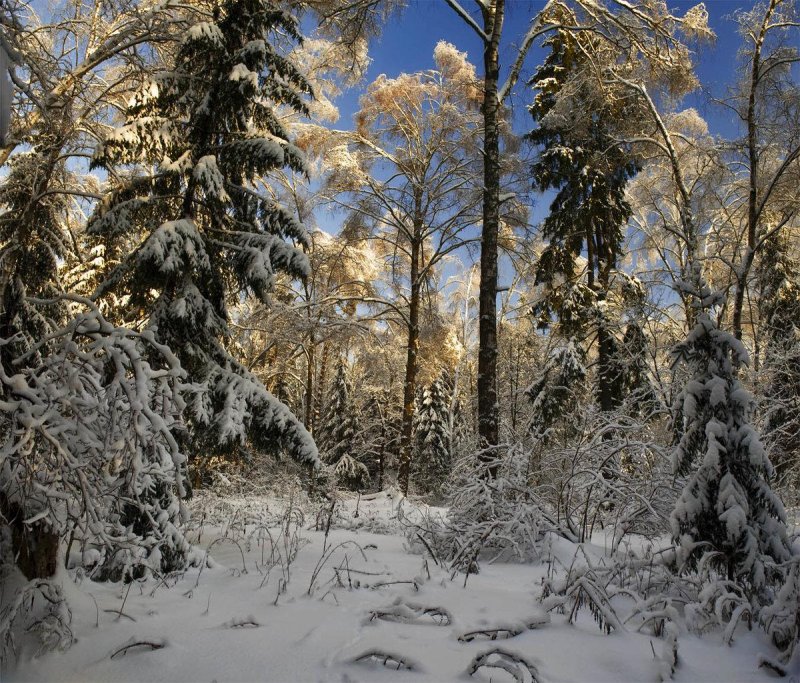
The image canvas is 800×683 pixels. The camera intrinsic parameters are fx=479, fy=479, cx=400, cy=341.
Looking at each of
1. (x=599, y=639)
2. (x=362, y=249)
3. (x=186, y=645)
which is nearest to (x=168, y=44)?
(x=362, y=249)

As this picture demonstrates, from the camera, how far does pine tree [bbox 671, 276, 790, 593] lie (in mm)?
2975

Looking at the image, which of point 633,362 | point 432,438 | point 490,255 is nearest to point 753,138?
point 633,362

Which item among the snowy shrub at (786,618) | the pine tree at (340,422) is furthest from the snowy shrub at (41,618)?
the pine tree at (340,422)

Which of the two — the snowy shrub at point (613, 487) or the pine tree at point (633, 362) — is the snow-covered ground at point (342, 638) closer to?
the snowy shrub at point (613, 487)

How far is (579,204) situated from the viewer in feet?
42.4

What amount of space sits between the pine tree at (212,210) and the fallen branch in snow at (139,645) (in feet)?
9.01

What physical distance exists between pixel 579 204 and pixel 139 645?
13.2 metres

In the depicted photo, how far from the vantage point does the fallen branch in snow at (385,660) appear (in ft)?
7.35

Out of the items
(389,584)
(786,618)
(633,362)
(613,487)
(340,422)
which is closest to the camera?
(786,618)

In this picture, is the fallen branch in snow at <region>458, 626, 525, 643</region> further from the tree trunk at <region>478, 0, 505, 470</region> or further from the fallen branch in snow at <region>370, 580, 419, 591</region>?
the tree trunk at <region>478, 0, 505, 470</region>

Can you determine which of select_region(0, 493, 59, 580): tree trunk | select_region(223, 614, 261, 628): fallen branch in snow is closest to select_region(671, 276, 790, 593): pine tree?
select_region(223, 614, 261, 628): fallen branch in snow

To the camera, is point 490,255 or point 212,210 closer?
point 212,210

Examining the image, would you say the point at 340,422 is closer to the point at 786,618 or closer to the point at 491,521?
the point at 491,521

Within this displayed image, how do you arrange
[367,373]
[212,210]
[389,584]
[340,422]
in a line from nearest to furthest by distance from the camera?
[389,584], [212,210], [367,373], [340,422]
